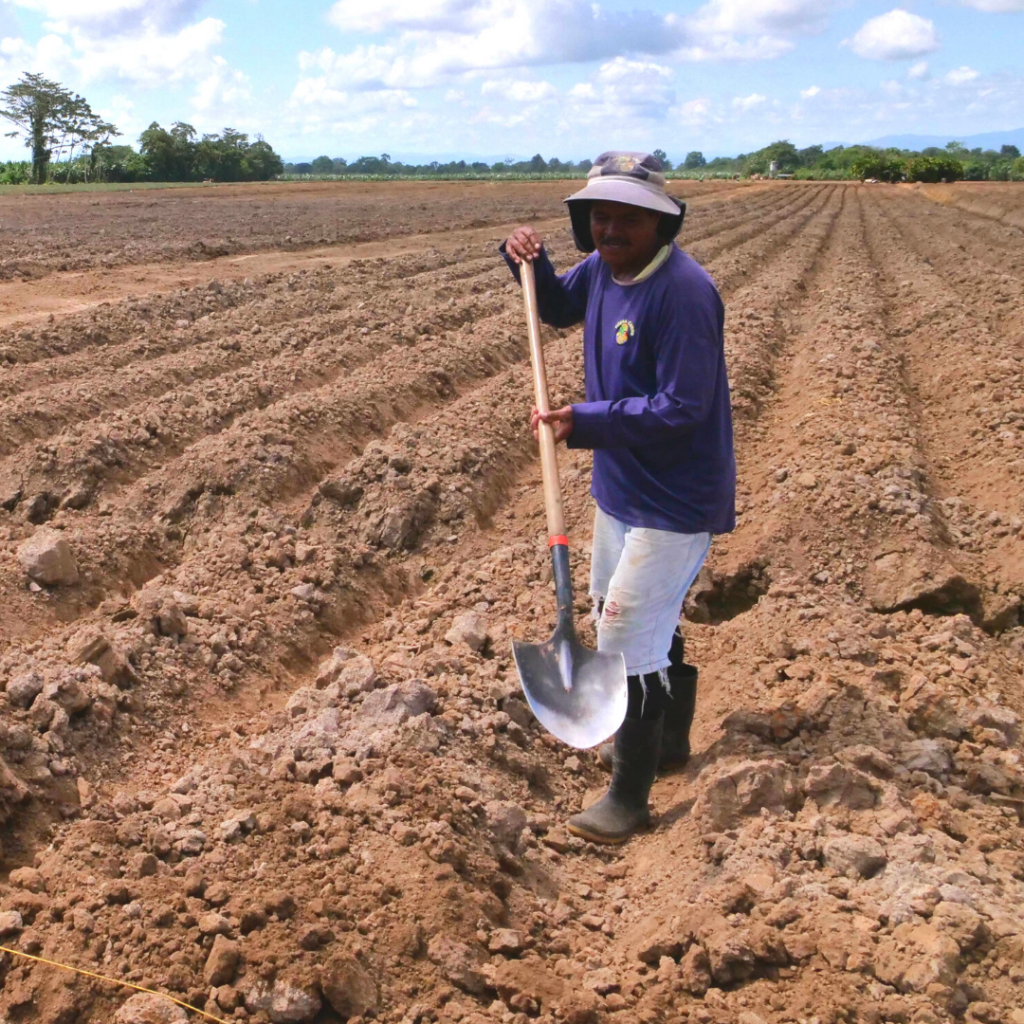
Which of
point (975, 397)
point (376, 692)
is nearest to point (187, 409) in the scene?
point (376, 692)

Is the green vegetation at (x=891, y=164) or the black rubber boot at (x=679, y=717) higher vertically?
the green vegetation at (x=891, y=164)

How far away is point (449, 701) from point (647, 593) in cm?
93

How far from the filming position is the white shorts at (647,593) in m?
2.92

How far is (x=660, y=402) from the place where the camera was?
269 cm

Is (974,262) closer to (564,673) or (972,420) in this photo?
(972,420)

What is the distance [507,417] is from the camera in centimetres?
676

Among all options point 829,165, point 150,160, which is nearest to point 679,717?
point 150,160

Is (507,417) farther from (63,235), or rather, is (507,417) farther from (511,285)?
(63,235)

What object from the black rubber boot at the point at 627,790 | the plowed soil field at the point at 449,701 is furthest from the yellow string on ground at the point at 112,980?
the black rubber boot at the point at 627,790

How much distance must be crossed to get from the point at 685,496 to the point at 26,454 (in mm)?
4329

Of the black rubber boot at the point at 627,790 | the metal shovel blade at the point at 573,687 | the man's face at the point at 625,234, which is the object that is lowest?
the black rubber boot at the point at 627,790

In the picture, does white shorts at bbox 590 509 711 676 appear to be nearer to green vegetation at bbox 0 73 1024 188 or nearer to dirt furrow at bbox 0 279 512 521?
dirt furrow at bbox 0 279 512 521

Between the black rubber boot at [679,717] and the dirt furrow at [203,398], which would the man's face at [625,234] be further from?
the dirt furrow at [203,398]

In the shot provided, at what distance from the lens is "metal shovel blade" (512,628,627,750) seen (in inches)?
116
